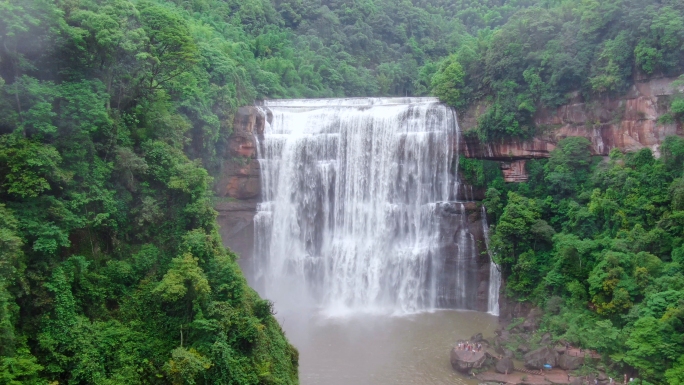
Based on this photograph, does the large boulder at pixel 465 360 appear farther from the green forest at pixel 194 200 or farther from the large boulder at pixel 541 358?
the green forest at pixel 194 200

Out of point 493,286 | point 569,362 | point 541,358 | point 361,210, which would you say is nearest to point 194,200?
point 361,210

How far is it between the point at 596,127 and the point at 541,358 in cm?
1205

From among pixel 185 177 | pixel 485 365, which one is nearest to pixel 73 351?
pixel 185 177

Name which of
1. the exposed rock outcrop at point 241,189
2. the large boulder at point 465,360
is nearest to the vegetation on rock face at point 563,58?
the exposed rock outcrop at point 241,189

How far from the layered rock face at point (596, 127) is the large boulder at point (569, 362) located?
1047 centimetres

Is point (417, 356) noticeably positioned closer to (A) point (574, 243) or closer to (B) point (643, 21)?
(A) point (574, 243)

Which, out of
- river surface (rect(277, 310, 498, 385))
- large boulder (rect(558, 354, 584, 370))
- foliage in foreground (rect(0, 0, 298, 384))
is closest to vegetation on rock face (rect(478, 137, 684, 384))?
large boulder (rect(558, 354, 584, 370))

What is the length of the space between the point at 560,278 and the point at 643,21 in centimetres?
1169

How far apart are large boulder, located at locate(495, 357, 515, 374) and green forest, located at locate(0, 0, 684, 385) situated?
8.78ft

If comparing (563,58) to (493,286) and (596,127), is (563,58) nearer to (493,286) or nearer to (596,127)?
(596,127)

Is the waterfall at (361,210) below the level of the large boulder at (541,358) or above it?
above

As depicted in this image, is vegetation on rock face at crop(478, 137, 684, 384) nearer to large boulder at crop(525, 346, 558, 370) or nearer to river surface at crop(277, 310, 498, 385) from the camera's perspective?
large boulder at crop(525, 346, 558, 370)

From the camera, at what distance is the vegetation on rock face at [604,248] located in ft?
64.5

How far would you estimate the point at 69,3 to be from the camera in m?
19.0
